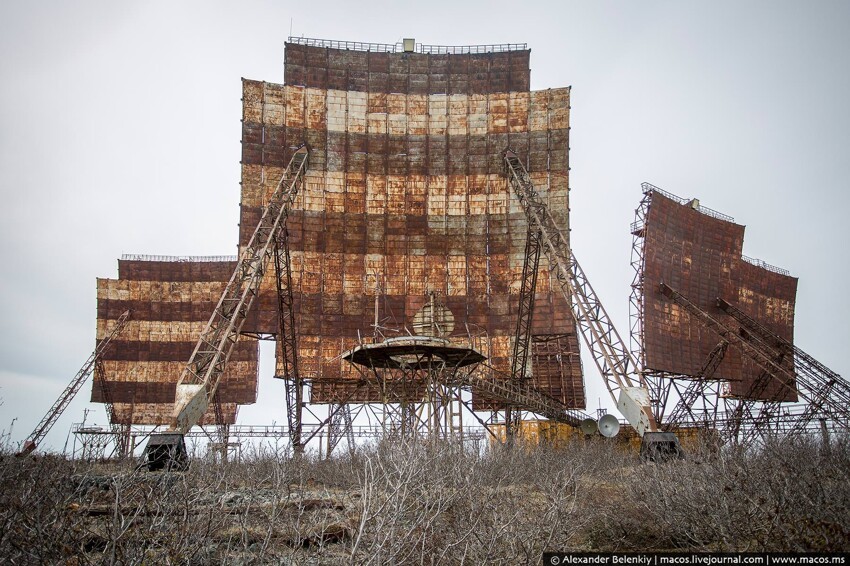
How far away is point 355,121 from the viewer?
1243 inches

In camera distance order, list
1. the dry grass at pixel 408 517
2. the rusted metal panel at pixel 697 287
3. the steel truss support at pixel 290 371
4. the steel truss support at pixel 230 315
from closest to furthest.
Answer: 1. the dry grass at pixel 408 517
2. the steel truss support at pixel 230 315
3. the steel truss support at pixel 290 371
4. the rusted metal panel at pixel 697 287

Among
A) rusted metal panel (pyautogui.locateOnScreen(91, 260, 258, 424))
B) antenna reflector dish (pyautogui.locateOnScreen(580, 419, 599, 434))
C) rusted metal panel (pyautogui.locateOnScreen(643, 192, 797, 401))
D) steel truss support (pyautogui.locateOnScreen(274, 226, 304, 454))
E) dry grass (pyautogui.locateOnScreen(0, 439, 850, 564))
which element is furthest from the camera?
rusted metal panel (pyautogui.locateOnScreen(91, 260, 258, 424))

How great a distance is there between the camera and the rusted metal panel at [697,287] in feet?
124

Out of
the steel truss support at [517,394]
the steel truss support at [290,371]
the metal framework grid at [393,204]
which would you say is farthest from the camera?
the metal framework grid at [393,204]

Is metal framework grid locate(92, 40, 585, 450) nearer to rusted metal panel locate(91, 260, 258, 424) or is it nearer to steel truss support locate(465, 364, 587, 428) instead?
steel truss support locate(465, 364, 587, 428)

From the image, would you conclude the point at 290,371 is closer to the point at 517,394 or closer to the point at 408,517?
the point at 517,394

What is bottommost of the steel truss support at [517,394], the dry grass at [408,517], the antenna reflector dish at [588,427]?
the antenna reflector dish at [588,427]

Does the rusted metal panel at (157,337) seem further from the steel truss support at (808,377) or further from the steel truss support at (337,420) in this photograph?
the steel truss support at (808,377)

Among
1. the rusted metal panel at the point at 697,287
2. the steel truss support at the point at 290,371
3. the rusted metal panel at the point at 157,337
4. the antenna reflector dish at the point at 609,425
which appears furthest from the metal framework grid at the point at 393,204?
the rusted metal panel at the point at 157,337

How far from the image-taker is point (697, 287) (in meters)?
41.3

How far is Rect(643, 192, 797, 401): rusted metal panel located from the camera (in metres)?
37.8

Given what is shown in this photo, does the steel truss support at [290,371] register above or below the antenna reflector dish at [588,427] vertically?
above

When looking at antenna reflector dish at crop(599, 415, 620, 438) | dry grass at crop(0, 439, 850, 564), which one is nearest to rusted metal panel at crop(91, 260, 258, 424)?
antenna reflector dish at crop(599, 415, 620, 438)

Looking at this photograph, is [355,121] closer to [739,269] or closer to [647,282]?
[647,282]
